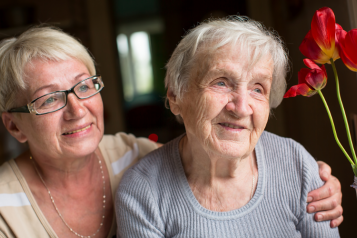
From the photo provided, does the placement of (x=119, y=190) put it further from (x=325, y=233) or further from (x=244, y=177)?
(x=325, y=233)

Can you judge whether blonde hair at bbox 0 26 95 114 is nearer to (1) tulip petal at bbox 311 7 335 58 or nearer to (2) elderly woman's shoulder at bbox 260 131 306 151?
(2) elderly woman's shoulder at bbox 260 131 306 151

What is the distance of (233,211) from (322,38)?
0.68 metres

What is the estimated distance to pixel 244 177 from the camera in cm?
131

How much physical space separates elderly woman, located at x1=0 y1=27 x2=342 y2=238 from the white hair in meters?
0.44

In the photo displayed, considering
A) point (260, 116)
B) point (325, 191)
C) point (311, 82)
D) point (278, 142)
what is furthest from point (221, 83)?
point (325, 191)

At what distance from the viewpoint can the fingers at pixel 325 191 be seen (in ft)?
4.11

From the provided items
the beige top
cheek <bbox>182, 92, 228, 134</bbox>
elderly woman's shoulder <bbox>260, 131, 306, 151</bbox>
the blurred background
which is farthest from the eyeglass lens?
the blurred background

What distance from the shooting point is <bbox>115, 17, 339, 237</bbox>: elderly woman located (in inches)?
44.7

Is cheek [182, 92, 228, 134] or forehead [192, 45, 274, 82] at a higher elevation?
forehead [192, 45, 274, 82]

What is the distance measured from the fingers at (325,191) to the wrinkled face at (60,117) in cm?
92

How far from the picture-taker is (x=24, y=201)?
1.46 metres

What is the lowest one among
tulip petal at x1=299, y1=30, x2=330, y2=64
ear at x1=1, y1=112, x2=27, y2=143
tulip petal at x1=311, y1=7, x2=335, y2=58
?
ear at x1=1, y1=112, x2=27, y2=143

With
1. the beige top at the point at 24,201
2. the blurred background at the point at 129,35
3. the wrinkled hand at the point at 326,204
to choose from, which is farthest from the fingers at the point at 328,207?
the blurred background at the point at 129,35

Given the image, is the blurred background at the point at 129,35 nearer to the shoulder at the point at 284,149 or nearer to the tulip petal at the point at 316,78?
the shoulder at the point at 284,149
